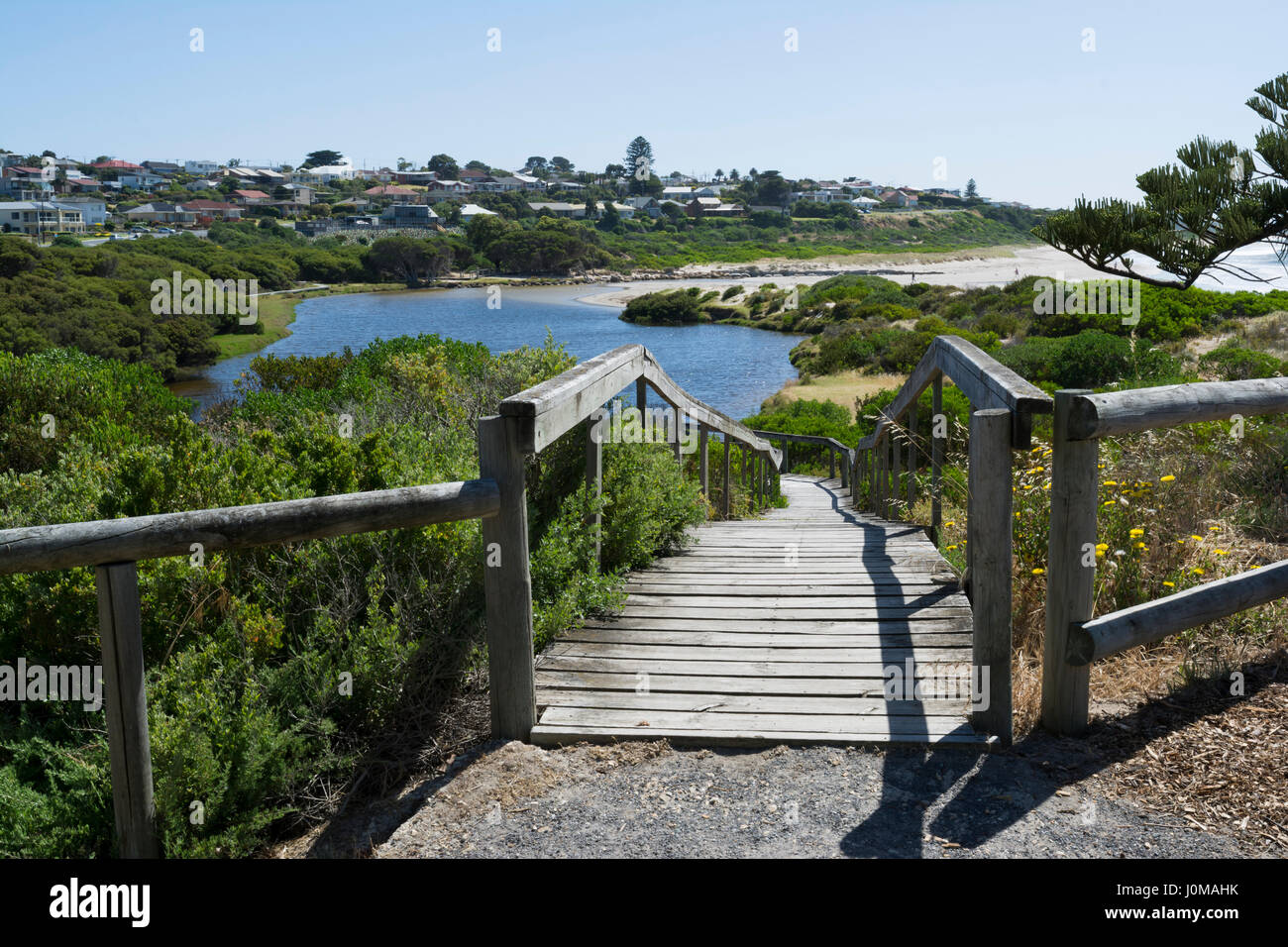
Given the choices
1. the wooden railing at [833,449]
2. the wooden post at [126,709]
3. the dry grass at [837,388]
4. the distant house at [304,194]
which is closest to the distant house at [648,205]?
the distant house at [304,194]

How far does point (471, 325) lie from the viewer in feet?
168

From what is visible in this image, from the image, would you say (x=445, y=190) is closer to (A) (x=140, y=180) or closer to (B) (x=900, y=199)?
(A) (x=140, y=180)

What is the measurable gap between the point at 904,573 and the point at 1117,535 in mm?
1179

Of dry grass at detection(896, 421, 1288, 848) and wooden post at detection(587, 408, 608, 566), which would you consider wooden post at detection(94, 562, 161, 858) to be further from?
dry grass at detection(896, 421, 1288, 848)

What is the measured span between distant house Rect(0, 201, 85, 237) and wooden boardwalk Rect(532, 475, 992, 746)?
A: 352ft

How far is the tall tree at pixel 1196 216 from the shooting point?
8.13 m

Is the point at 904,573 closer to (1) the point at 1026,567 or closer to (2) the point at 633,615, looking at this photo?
(1) the point at 1026,567

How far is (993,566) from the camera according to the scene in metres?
3.30

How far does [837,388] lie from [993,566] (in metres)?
31.2

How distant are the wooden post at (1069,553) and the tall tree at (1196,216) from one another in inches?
240

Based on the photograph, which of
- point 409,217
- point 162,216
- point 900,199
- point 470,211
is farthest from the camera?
point 900,199

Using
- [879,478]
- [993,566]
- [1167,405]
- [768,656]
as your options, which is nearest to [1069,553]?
[993,566]

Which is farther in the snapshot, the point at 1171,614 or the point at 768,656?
the point at 768,656

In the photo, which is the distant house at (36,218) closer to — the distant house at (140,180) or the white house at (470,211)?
the white house at (470,211)
